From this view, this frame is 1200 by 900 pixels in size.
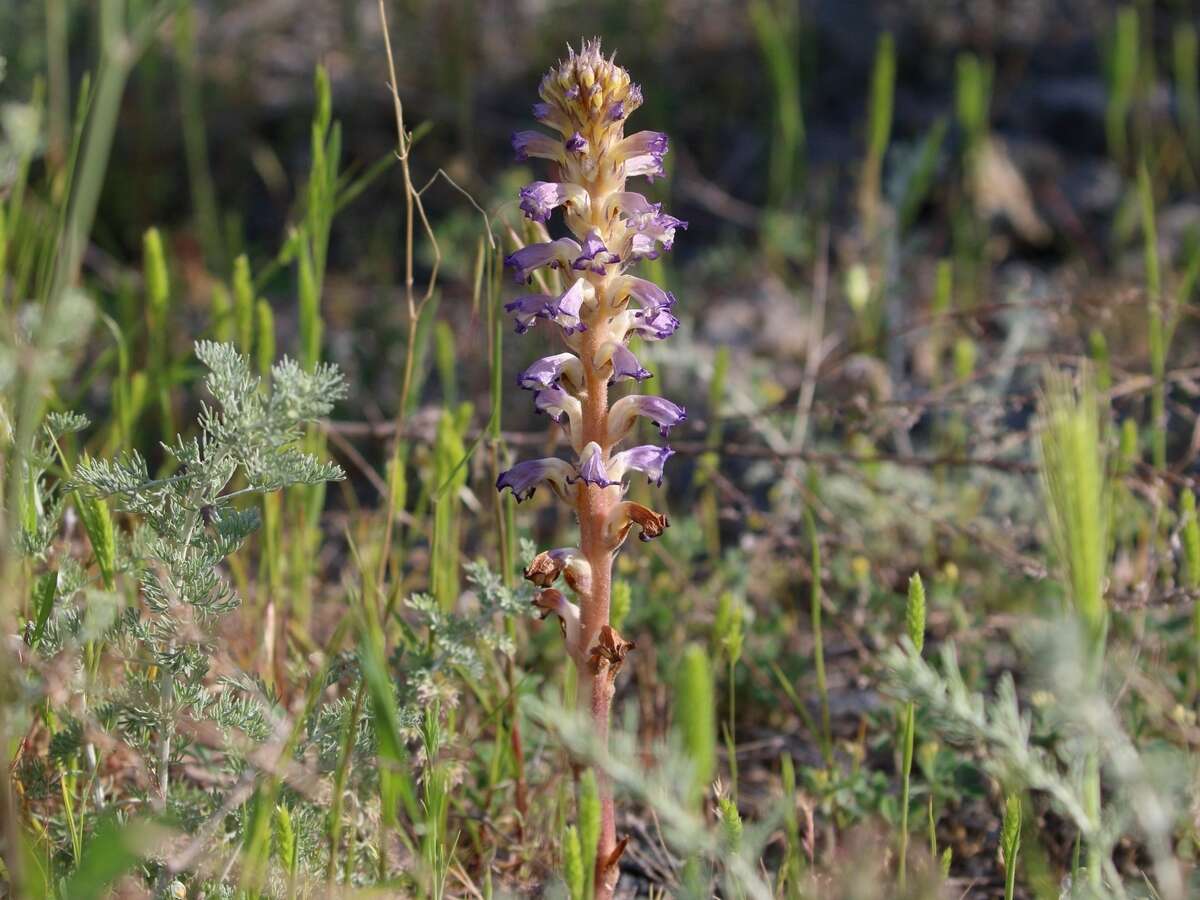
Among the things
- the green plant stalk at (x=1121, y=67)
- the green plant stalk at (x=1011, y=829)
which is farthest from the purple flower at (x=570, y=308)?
the green plant stalk at (x=1121, y=67)

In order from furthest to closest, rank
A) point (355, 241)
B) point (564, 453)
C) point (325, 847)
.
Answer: point (355, 241), point (564, 453), point (325, 847)

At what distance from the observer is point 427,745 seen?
1.73 metres

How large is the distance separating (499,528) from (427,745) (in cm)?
53

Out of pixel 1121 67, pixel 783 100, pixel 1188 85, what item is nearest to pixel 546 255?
pixel 783 100

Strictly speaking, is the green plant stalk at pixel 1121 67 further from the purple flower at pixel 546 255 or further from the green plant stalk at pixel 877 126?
the purple flower at pixel 546 255

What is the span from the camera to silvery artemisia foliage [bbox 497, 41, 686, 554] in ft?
5.50

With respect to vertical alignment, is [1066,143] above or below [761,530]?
above

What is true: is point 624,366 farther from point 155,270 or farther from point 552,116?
point 155,270

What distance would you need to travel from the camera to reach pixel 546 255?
174cm

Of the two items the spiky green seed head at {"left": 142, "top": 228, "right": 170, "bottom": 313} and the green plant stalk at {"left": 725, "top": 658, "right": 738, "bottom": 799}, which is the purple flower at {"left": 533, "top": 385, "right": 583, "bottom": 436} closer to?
the green plant stalk at {"left": 725, "top": 658, "right": 738, "bottom": 799}

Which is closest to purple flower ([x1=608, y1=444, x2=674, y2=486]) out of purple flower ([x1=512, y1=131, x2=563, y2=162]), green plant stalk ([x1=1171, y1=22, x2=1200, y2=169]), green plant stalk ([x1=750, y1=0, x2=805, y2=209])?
purple flower ([x1=512, y1=131, x2=563, y2=162])

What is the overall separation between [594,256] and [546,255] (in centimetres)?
12

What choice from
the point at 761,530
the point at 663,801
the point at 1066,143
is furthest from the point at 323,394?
the point at 1066,143

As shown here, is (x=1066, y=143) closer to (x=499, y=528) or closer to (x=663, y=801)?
(x=499, y=528)
